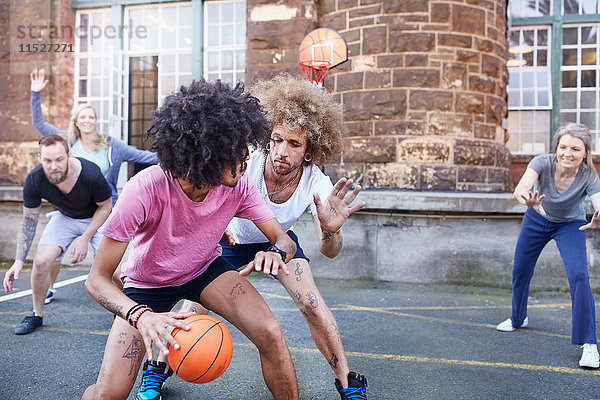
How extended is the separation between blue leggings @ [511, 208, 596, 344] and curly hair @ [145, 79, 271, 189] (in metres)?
3.12

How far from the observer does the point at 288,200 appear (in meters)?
3.37

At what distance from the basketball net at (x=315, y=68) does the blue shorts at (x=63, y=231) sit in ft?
13.3

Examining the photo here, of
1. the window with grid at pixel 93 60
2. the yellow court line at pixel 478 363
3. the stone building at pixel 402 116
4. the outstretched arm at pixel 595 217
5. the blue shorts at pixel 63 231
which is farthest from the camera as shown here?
the window with grid at pixel 93 60

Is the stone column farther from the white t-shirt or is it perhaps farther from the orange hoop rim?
the white t-shirt

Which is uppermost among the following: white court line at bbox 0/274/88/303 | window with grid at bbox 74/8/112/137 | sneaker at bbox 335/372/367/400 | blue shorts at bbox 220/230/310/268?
window with grid at bbox 74/8/112/137

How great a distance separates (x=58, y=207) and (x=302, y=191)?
104 inches

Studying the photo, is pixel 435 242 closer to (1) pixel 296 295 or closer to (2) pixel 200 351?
(1) pixel 296 295

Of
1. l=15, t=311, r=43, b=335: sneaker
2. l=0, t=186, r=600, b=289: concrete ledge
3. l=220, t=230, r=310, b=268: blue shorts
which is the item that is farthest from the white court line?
l=220, t=230, r=310, b=268: blue shorts

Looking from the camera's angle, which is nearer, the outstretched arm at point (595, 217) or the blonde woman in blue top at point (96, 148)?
the outstretched arm at point (595, 217)

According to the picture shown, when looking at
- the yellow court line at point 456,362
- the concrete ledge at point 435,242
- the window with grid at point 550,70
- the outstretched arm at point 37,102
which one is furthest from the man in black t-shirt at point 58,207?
the window with grid at point 550,70

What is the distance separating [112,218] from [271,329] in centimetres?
96

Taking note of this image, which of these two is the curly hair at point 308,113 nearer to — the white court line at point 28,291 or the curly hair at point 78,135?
the curly hair at point 78,135

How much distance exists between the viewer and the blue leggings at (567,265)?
4.08 m

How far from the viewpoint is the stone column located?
7.43 meters
